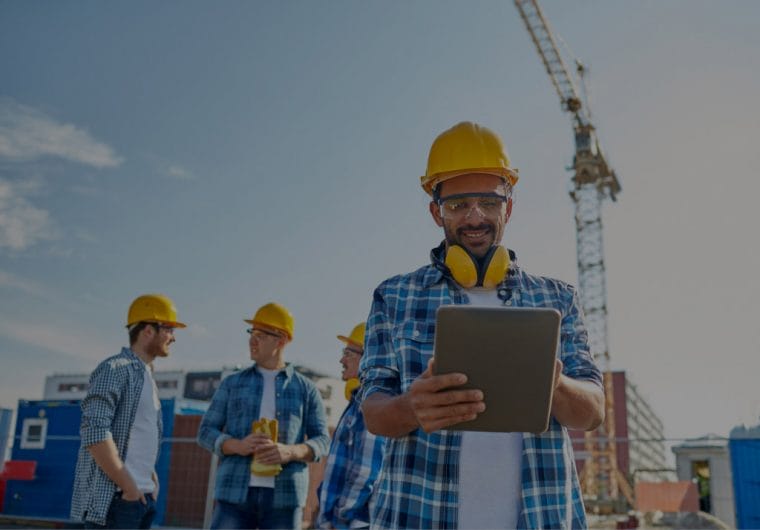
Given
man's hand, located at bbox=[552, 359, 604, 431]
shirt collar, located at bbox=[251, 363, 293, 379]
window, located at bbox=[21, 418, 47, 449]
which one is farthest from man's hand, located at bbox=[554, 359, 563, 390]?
window, located at bbox=[21, 418, 47, 449]

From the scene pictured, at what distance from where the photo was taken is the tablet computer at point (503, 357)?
1589 mm

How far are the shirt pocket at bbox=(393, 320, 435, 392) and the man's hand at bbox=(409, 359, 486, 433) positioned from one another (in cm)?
36

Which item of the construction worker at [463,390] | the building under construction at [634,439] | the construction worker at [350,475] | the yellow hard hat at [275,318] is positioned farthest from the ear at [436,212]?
the building under construction at [634,439]

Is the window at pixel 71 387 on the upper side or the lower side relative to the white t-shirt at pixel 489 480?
upper

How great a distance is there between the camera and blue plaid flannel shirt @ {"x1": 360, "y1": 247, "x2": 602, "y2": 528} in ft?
6.24

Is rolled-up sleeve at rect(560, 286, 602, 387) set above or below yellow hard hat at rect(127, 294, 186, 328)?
below

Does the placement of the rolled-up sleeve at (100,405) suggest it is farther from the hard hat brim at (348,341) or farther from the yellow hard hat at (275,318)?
the hard hat brim at (348,341)

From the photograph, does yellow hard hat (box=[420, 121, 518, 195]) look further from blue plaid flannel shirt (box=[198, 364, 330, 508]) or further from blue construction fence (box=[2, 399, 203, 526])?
blue construction fence (box=[2, 399, 203, 526])

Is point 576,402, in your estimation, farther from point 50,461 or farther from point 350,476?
point 50,461

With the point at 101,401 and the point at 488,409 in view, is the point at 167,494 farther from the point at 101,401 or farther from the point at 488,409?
the point at 488,409

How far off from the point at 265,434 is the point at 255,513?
55 centimetres

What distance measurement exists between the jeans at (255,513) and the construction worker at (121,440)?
535 mm

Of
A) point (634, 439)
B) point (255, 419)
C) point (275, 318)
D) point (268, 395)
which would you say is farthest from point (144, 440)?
point (634, 439)

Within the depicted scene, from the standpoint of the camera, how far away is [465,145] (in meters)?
2.31
